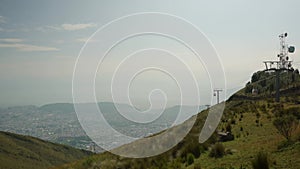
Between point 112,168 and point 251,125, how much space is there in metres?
8.73

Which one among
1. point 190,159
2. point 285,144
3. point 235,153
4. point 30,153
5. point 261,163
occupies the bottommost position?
point 30,153

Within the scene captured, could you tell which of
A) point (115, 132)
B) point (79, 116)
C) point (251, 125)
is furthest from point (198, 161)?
point (251, 125)

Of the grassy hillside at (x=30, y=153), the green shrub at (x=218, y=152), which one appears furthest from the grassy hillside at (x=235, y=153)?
the grassy hillside at (x=30, y=153)

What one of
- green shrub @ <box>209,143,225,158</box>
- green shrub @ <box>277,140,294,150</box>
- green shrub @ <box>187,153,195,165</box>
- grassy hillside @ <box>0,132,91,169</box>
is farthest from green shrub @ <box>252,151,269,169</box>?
grassy hillside @ <box>0,132,91,169</box>

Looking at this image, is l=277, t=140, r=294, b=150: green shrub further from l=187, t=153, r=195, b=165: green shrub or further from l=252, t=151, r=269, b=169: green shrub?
l=187, t=153, r=195, b=165: green shrub

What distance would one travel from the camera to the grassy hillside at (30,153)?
12962cm

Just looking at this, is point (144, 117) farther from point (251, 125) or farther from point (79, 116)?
point (251, 125)

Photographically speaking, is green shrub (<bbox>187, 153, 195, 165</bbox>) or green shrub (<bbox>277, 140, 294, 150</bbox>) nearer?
green shrub (<bbox>277, 140, 294, 150</bbox>)

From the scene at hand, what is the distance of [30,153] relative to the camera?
14375 cm

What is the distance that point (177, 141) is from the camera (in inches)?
674

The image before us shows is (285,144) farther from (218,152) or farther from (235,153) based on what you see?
(218,152)

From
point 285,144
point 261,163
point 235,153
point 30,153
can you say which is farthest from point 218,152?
point 30,153

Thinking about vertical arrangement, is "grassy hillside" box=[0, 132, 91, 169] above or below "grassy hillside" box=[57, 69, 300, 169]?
below

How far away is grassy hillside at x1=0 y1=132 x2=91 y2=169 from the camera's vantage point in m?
130
